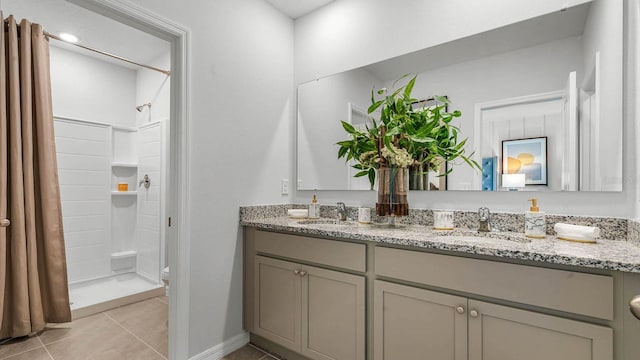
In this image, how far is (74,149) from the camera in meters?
3.23

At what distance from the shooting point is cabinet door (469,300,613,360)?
1.02 m

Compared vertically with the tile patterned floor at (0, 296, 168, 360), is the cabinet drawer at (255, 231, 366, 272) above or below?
above

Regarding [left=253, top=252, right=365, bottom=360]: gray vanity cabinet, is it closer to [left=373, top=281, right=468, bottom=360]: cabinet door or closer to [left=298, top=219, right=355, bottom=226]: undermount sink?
[left=373, top=281, right=468, bottom=360]: cabinet door

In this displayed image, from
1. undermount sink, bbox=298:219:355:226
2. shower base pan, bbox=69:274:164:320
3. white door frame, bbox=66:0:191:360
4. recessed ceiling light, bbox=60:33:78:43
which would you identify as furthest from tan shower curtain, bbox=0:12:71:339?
undermount sink, bbox=298:219:355:226

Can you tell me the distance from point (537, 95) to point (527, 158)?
1.05ft

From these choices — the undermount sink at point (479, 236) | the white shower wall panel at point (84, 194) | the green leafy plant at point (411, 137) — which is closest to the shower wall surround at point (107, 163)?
the white shower wall panel at point (84, 194)

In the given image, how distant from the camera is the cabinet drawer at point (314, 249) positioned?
1588mm

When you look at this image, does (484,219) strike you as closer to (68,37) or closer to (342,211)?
(342,211)

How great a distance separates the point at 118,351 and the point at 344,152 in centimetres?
200

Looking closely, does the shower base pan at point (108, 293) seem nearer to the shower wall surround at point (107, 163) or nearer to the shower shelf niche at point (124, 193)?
the shower wall surround at point (107, 163)

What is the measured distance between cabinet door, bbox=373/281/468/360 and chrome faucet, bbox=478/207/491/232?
50 centimetres

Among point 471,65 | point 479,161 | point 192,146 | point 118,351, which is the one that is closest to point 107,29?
point 192,146

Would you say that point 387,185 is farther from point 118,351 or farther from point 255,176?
point 118,351

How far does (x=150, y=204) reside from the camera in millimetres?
3428
